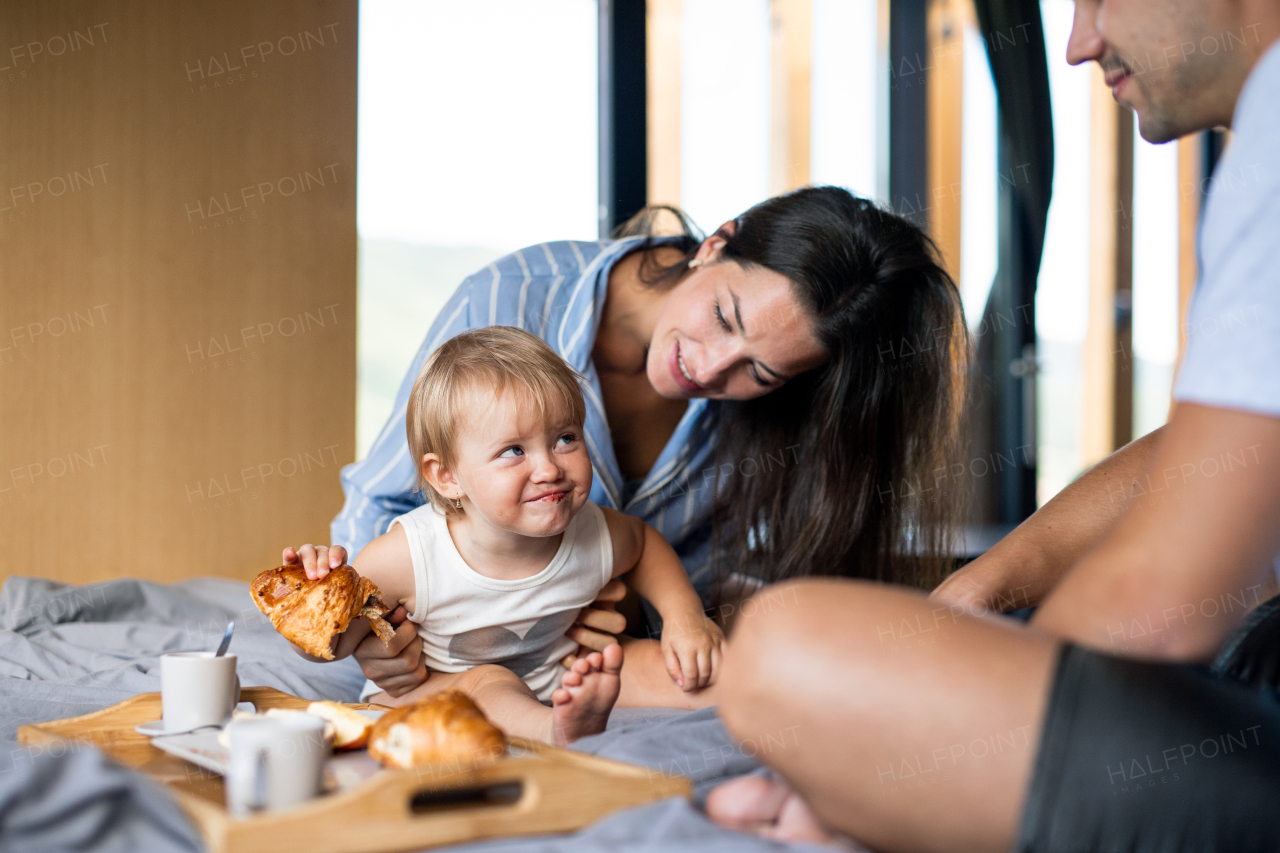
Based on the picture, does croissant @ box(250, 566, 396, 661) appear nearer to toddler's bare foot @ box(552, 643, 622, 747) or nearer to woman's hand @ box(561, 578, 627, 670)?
toddler's bare foot @ box(552, 643, 622, 747)

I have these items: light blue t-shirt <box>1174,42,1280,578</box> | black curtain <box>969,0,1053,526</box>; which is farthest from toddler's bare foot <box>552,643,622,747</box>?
black curtain <box>969,0,1053,526</box>

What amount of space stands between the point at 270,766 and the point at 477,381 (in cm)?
65

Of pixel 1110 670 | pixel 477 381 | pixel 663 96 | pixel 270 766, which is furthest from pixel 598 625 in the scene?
pixel 663 96

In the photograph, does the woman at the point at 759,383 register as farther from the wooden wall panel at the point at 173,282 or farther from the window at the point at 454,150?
the window at the point at 454,150

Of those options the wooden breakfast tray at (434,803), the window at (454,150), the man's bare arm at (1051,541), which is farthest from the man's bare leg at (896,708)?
the window at (454,150)

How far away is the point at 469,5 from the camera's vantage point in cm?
293

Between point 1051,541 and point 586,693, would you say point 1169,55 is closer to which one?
point 1051,541

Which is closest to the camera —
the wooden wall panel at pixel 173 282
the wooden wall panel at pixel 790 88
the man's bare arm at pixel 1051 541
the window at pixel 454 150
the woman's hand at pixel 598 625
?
the man's bare arm at pixel 1051 541

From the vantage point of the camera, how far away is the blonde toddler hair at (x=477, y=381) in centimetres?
133

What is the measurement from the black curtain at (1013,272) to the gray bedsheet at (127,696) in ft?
8.45

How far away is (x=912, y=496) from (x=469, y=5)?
6.64 feet

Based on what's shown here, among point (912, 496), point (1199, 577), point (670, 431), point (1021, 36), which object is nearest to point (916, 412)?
point (912, 496)

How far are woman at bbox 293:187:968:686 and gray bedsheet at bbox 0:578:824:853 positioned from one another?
0.94ft

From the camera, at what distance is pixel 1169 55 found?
82 centimetres
